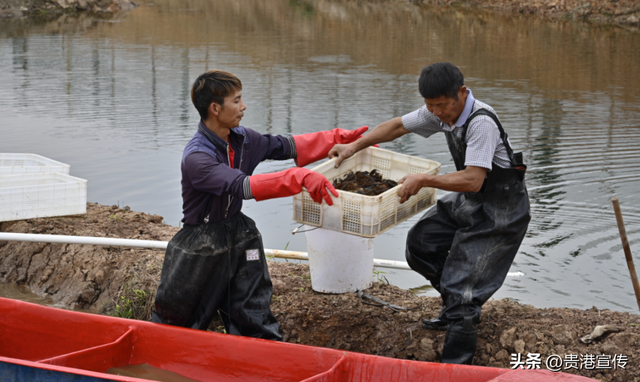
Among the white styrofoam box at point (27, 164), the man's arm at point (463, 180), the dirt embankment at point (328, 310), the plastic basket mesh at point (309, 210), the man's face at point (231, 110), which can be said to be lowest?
the dirt embankment at point (328, 310)

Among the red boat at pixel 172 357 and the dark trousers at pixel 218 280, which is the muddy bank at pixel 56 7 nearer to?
the red boat at pixel 172 357

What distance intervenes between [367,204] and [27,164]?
4782 millimetres

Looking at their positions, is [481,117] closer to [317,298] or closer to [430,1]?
[317,298]

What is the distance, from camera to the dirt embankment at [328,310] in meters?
4.28

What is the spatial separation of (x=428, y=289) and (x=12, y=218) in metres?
4.01

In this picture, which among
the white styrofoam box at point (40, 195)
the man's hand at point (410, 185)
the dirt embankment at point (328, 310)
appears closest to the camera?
the man's hand at point (410, 185)

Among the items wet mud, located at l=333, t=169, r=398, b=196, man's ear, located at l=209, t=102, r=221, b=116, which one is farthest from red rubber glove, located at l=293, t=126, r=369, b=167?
man's ear, located at l=209, t=102, r=221, b=116

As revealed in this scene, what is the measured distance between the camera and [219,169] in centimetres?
377

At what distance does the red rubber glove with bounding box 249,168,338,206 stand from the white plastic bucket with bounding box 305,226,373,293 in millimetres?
1249

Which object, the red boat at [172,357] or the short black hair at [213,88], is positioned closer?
the red boat at [172,357]

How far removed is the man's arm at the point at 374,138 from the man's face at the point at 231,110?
3.13ft

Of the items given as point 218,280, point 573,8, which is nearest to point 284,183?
point 218,280

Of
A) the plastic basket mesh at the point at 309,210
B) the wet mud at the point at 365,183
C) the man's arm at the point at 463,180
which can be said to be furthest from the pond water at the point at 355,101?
the man's arm at the point at 463,180

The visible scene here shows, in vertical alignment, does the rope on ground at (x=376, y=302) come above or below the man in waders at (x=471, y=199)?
below
